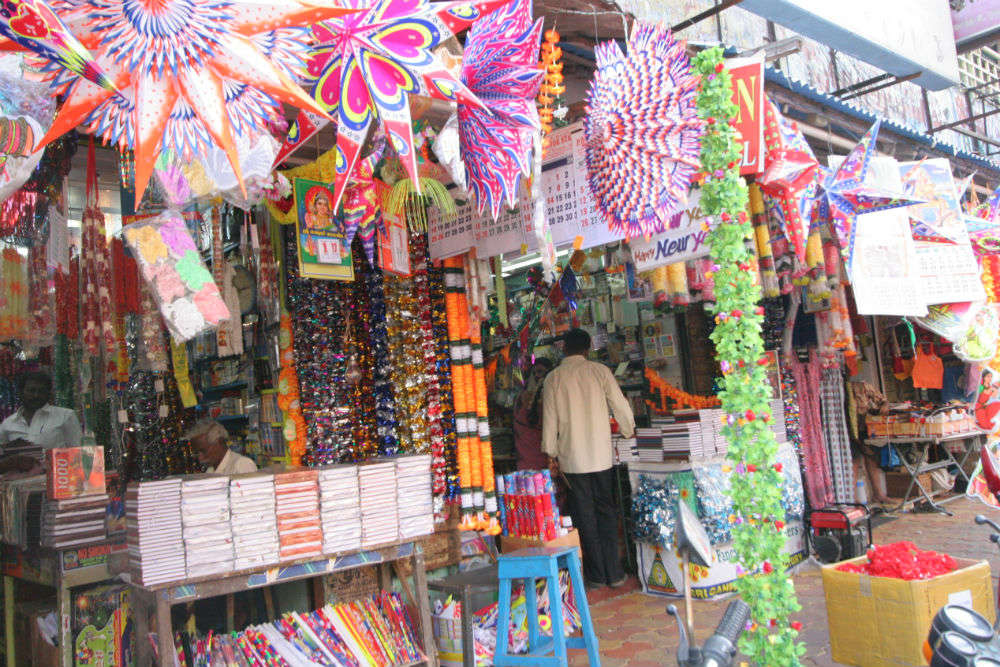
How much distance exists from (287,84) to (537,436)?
424 centimetres

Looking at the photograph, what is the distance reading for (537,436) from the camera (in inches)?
238

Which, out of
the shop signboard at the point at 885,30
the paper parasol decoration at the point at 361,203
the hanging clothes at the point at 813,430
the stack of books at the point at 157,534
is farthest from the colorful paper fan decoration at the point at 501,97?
the hanging clothes at the point at 813,430

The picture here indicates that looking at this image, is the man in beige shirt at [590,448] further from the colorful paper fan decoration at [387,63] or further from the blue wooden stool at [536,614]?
the colorful paper fan decoration at [387,63]

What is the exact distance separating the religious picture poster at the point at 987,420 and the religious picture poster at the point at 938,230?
898 millimetres

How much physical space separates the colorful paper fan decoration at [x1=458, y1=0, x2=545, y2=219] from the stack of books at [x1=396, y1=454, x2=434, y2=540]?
1332 mm

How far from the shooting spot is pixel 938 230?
5.46 metres

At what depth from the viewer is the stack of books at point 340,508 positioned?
10.9 ft

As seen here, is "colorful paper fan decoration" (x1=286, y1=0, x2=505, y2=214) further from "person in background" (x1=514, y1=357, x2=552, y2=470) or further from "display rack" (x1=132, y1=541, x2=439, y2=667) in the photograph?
"person in background" (x1=514, y1=357, x2=552, y2=470)

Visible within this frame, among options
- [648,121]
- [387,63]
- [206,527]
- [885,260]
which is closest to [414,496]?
[206,527]

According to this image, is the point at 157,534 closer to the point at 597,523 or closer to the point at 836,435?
the point at 597,523

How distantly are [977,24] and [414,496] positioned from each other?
7.11m

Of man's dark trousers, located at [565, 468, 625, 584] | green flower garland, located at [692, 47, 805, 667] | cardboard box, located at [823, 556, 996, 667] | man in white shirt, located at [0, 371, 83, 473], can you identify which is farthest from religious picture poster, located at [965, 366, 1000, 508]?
man in white shirt, located at [0, 371, 83, 473]

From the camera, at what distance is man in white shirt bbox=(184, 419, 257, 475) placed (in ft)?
13.9

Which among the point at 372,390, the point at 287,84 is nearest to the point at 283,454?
the point at 372,390
